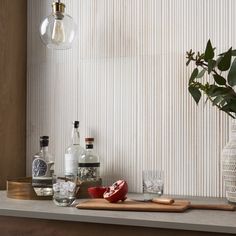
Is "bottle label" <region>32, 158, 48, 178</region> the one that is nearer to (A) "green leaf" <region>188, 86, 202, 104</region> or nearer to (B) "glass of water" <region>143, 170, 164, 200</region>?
(B) "glass of water" <region>143, 170, 164, 200</region>

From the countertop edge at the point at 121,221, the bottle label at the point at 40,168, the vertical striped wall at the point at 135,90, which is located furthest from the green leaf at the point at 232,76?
the bottle label at the point at 40,168

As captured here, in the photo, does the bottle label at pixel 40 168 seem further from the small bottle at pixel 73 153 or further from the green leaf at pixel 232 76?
the green leaf at pixel 232 76

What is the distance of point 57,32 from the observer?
1714 millimetres

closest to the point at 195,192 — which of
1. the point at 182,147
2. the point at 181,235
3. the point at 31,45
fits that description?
the point at 182,147

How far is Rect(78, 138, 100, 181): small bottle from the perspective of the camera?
5.38ft

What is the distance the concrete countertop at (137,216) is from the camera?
109 centimetres

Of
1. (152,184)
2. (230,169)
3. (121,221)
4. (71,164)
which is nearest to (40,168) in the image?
(71,164)

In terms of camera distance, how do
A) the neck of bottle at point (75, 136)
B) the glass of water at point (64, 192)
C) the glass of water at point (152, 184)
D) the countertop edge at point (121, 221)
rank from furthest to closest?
1. the neck of bottle at point (75, 136)
2. the glass of water at point (152, 184)
3. the glass of water at point (64, 192)
4. the countertop edge at point (121, 221)

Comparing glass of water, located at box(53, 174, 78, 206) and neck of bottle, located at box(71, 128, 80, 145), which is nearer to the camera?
glass of water, located at box(53, 174, 78, 206)

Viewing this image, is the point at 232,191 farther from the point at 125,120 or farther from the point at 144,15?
the point at 144,15

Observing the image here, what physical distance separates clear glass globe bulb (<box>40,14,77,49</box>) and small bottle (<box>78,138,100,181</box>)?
384mm

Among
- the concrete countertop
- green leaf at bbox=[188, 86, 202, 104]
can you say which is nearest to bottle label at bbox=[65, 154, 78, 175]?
the concrete countertop

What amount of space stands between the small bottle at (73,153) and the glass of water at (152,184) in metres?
0.31

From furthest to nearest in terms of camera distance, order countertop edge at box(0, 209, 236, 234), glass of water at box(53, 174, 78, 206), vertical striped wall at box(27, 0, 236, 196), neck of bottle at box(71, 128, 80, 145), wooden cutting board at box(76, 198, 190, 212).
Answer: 1. neck of bottle at box(71, 128, 80, 145)
2. vertical striped wall at box(27, 0, 236, 196)
3. glass of water at box(53, 174, 78, 206)
4. wooden cutting board at box(76, 198, 190, 212)
5. countertop edge at box(0, 209, 236, 234)
